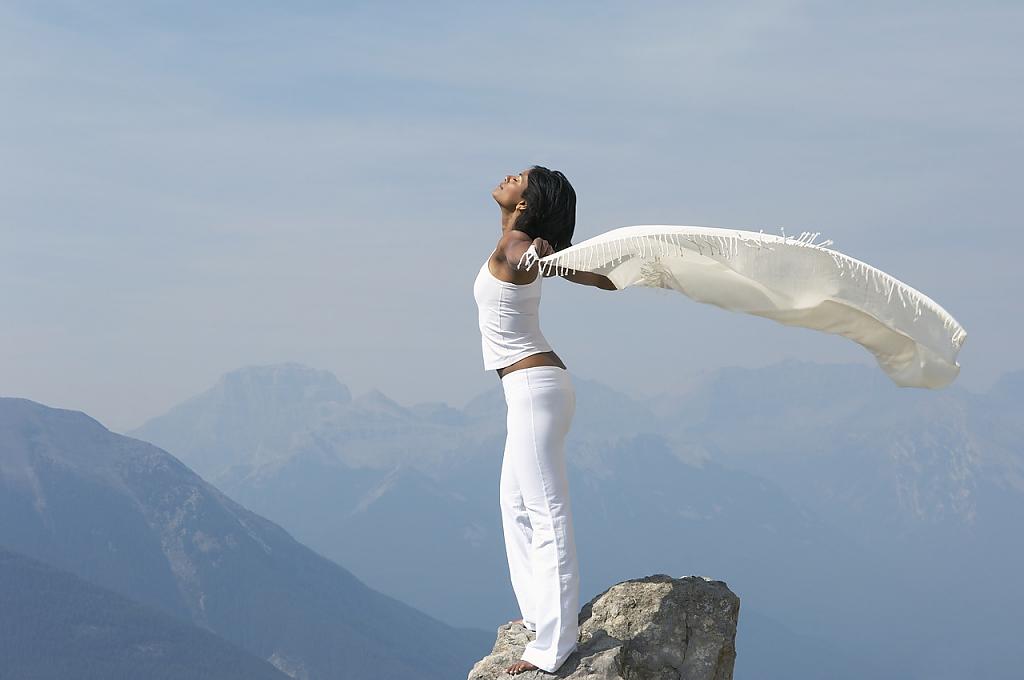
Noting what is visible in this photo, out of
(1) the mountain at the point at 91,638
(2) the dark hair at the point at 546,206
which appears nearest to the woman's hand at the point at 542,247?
(2) the dark hair at the point at 546,206

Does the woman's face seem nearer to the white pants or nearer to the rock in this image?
the white pants

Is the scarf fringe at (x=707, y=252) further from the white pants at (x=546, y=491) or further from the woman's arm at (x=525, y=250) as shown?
the white pants at (x=546, y=491)

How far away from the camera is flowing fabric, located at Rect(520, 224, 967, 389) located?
256 inches

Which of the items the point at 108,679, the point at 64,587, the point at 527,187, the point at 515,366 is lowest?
the point at 108,679

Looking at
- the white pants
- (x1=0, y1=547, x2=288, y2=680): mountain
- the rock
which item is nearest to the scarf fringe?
the white pants

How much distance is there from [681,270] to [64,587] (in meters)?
155

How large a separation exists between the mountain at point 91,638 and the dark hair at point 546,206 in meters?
140

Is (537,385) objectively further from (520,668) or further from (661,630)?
(661,630)

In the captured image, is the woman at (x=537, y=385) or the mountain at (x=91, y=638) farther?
the mountain at (x=91, y=638)

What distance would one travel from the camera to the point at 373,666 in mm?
183125

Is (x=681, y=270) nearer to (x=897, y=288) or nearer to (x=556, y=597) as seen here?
(x=897, y=288)

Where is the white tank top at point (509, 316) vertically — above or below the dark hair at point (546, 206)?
below

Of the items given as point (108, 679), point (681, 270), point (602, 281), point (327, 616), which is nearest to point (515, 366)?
point (602, 281)

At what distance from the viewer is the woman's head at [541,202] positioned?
6.52 metres
